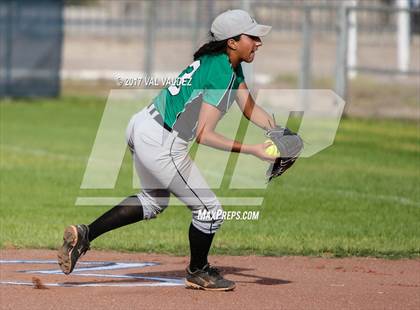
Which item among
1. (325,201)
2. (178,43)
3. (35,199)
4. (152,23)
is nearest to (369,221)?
(325,201)

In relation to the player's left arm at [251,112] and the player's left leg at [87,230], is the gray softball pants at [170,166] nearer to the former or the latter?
the player's left leg at [87,230]

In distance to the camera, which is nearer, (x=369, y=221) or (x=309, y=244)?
(x=309, y=244)

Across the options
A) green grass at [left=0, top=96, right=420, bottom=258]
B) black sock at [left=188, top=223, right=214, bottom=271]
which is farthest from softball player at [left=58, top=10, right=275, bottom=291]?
green grass at [left=0, top=96, right=420, bottom=258]

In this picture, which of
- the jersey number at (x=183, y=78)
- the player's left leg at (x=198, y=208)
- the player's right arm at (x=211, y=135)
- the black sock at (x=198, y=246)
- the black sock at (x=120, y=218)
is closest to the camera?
the player's right arm at (x=211, y=135)

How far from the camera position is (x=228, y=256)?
11289 millimetres

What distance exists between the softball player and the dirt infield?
324 mm

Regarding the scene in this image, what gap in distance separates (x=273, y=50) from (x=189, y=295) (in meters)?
31.0

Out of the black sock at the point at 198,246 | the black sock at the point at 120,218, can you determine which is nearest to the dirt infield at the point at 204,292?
the black sock at the point at 198,246

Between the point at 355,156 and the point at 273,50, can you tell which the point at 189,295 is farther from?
the point at 273,50

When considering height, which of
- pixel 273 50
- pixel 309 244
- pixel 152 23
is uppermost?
pixel 309 244

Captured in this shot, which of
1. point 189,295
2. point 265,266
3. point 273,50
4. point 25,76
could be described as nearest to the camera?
point 189,295

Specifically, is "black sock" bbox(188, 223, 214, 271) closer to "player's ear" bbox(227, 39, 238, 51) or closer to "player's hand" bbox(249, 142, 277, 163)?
"player's hand" bbox(249, 142, 277, 163)

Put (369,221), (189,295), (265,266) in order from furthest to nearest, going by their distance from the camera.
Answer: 1. (369,221)
2. (265,266)
3. (189,295)

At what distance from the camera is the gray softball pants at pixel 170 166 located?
353 inches
